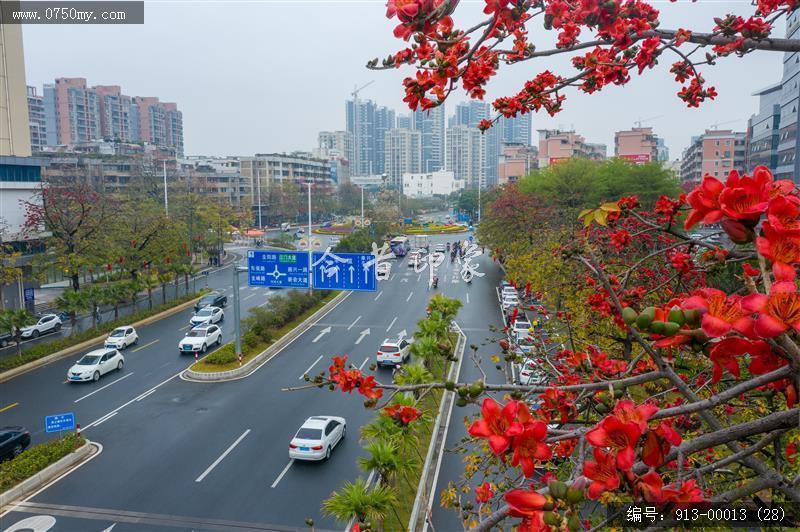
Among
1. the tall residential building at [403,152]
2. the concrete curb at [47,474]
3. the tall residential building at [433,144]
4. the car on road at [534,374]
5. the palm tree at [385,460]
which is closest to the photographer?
the car on road at [534,374]

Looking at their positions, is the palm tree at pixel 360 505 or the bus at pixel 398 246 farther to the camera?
the bus at pixel 398 246

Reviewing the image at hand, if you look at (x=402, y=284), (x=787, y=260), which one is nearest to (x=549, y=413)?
(x=787, y=260)

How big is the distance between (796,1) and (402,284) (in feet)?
115

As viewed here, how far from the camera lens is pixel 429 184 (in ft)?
428

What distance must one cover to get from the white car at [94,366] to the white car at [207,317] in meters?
5.79

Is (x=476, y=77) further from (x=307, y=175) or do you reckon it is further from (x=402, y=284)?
(x=307, y=175)

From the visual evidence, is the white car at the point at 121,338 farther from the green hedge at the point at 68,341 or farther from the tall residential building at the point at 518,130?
Result: the tall residential building at the point at 518,130

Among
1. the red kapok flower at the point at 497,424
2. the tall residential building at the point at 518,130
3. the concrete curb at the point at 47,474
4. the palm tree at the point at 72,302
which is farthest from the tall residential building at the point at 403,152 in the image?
the red kapok flower at the point at 497,424

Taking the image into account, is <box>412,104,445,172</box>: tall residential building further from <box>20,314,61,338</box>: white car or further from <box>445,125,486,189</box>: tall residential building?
<box>20,314,61,338</box>: white car

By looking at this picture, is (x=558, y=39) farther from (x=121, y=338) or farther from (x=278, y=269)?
(x=121, y=338)

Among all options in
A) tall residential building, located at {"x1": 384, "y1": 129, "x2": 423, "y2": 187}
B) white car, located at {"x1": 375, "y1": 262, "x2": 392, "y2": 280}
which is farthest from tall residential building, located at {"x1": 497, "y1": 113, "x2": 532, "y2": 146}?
white car, located at {"x1": 375, "y1": 262, "x2": 392, "y2": 280}

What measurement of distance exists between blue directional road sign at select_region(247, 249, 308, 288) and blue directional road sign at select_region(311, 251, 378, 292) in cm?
41

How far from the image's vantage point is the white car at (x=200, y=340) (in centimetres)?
2255

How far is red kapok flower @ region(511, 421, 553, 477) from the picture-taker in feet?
7.20
